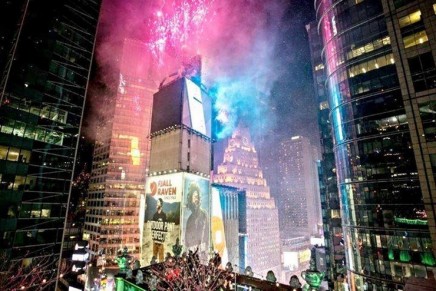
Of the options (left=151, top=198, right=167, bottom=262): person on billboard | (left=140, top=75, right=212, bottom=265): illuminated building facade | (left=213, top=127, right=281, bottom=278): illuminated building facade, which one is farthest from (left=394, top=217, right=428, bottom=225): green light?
(left=213, top=127, right=281, bottom=278): illuminated building facade

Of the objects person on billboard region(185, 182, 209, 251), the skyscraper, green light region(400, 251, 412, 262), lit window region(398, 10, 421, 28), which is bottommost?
green light region(400, 251, 412, 262)

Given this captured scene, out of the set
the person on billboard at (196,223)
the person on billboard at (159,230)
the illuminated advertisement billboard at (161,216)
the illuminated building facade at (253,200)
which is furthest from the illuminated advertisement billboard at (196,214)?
the illuminated building facade at (253,200)

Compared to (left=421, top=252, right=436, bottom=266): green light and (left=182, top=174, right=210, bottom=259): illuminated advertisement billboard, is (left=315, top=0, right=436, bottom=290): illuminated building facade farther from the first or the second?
(left=182, top=174, right=210, bottom=259): illuminated advertisement billboard

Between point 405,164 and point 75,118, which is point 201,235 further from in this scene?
point 405,164

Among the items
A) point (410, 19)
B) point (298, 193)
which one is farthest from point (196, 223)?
point (298, 193)

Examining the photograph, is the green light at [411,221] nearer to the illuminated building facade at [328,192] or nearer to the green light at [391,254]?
the green light at [391,254]

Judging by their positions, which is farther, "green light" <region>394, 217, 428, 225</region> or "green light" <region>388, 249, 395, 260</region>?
"green light" <region>388, 249, 395, 260</region>

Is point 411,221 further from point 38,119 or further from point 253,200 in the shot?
point 253,200

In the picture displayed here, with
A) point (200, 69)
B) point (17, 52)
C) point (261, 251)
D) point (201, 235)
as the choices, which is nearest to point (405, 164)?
point (201, 235)
